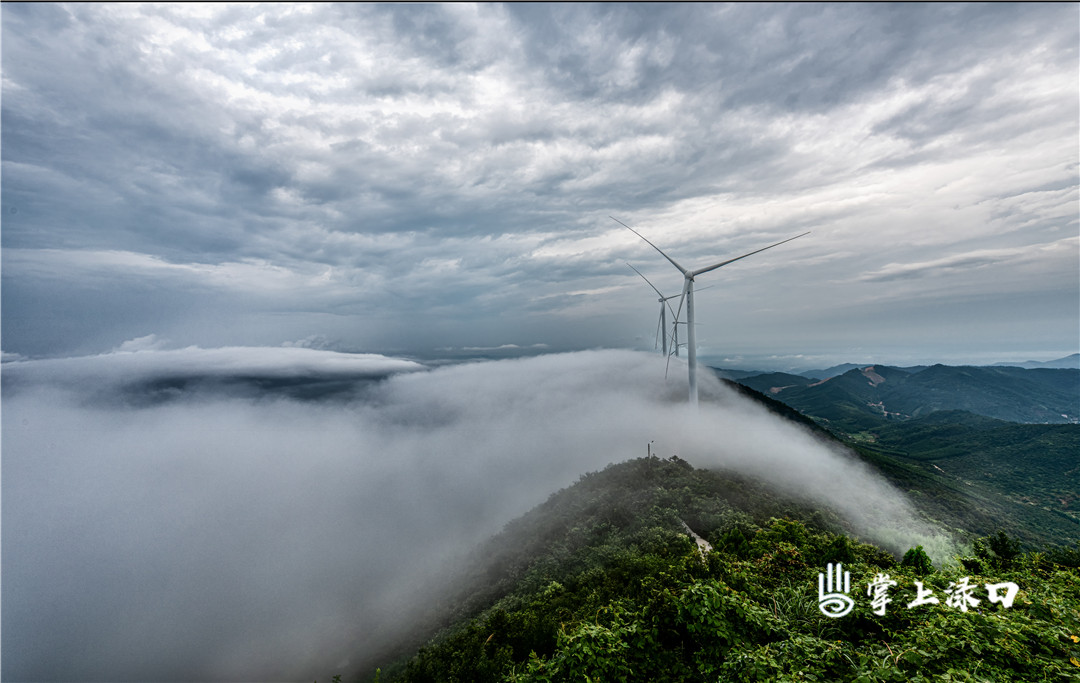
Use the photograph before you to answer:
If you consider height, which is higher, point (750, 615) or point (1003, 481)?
point (750, 615)

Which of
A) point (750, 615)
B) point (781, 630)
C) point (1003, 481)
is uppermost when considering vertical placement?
point (750, 615)

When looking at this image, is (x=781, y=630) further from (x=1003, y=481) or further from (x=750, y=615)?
(x=1003, y=481)

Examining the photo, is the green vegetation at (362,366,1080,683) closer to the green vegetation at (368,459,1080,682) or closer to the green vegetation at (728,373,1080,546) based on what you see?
the green vegetation at (368,459,1080,682)

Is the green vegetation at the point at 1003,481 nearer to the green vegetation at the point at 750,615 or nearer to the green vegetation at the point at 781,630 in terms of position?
the green vegetation at the point at 750,615

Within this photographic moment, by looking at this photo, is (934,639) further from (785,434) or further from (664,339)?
(785,434)

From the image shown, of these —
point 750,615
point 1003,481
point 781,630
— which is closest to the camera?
point 781,630

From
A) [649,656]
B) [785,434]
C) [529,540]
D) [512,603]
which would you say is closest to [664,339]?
[529,540]

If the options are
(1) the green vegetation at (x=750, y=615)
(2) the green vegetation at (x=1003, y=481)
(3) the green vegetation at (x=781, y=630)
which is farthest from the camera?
(2) the green vegetation at (x=1003, y=481)

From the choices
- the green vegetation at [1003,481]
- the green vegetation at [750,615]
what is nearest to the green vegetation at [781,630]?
the green vegetation at [750,615]

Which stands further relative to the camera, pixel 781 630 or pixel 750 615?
pixel 750 615

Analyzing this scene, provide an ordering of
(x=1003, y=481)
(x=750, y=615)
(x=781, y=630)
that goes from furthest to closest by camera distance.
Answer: (x=1003, y=481) → (x=750, y=615) → (x=781, y=630)

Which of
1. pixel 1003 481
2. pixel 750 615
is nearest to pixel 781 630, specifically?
pixel 750 615

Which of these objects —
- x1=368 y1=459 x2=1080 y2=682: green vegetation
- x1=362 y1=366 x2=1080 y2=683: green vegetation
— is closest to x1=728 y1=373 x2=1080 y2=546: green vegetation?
x1=362 y1=366 x2=1080 y2=683: green vegetation
